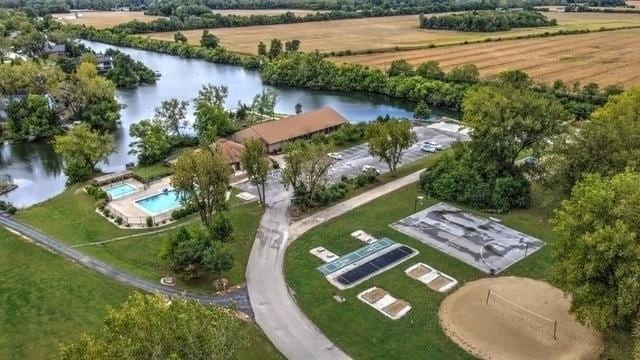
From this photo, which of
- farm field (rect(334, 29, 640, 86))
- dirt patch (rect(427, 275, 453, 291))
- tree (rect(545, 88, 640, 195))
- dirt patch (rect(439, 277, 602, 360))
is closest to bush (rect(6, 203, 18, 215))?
dirt patch (rect(427, 275, 453, 291))

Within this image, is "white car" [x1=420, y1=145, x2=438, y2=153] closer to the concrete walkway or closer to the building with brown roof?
the concrete walkway

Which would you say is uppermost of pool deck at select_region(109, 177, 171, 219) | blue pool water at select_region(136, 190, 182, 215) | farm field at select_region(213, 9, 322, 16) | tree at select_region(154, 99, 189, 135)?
farm field at select_region(213, 9, 322, 16)

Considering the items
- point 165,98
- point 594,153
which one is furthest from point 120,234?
point 165,98

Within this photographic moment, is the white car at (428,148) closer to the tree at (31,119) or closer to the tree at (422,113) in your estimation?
the tree at (422,113)

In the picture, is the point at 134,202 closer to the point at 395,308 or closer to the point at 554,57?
the point at 395,308

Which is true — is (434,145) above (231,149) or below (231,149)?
below

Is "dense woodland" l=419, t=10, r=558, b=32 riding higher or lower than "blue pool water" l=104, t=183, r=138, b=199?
higher

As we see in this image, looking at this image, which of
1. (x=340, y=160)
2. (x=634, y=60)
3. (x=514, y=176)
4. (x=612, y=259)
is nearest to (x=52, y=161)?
(x=340, y=160)

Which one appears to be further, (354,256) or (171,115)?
(171,115)
